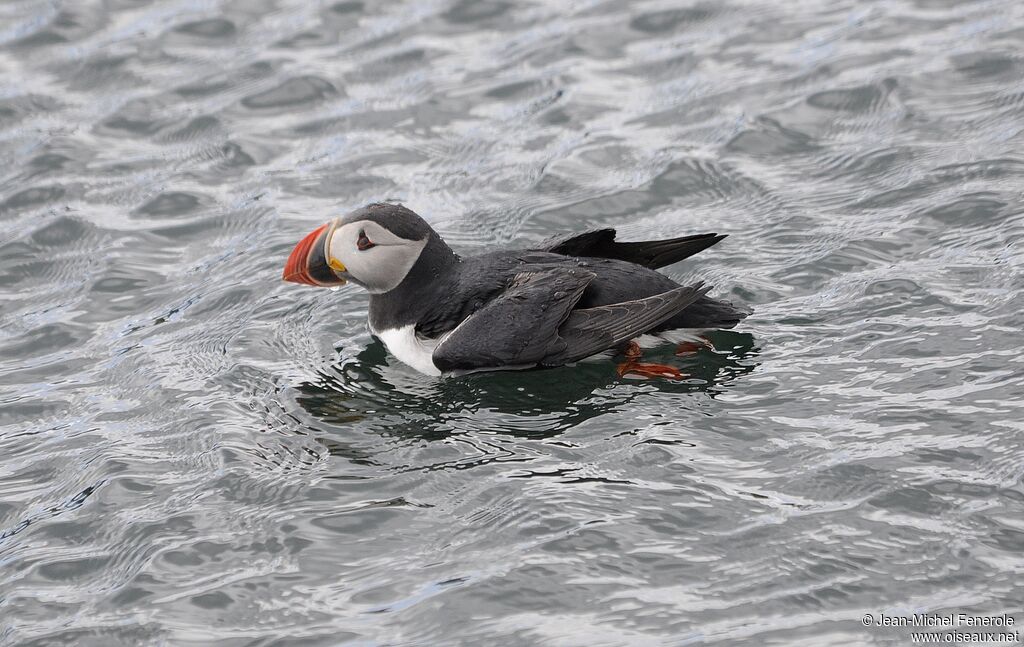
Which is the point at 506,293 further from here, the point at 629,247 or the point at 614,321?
the point at 629,247

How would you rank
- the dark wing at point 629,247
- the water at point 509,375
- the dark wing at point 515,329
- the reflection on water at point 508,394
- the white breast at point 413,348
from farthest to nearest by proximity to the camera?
the dark wing at point 629,247
the white breast at point 413,348
the dark wing at point 515,329
the reflection on water at point 508,394
the water at point 509,375

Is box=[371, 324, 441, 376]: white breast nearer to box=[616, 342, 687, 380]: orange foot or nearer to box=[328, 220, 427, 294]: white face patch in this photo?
box=[328, 220, 427, 294]: white face patch

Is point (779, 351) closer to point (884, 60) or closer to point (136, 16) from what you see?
point (884, 60)

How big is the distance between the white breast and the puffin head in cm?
26

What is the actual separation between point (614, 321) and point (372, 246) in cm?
133

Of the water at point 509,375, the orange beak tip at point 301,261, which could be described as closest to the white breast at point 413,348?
the water at point 509,375

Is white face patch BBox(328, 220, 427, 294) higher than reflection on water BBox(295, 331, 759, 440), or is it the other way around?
white face patch BBox(328, 220, 427, 294)

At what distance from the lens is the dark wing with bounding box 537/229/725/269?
691cm

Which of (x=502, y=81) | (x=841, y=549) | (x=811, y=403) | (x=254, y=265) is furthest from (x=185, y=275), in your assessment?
(x=841, y=549)

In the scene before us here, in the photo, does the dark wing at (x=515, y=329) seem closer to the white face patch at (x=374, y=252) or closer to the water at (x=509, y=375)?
the water at (x=509, y=375)

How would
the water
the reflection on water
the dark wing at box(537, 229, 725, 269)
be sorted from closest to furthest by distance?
the water
the reflection on water
the dark wing at box(537, 229, 725, 269)

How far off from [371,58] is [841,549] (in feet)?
23.1

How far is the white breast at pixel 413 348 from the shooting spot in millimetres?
6766

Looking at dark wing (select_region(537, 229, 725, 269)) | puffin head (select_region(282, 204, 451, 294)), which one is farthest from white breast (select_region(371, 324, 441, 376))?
dark wing (select_region(537, 229, 725, 269))
